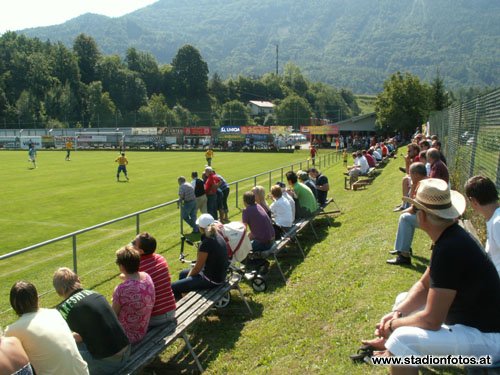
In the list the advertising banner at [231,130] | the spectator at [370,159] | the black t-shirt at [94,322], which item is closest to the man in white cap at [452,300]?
the black t-shirt at [94,322]

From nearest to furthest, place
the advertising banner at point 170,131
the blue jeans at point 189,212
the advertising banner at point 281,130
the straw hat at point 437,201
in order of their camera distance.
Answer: the straw hat at point 437,201 → the blue jeans at point 189,212 → the advertising banner at point 281,130 → the advertising banner at point 170,131

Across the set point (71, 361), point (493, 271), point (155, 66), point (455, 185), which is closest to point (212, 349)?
point (71, 361)

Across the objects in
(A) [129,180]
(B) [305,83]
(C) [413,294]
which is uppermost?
(B) [305,83]

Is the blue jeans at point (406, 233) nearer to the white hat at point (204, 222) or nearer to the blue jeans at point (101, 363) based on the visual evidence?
the white hat at point (204, 222)

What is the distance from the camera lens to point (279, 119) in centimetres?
12262

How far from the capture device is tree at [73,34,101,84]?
491 feet

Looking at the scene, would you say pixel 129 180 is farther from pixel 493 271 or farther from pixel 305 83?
pixel 305 83

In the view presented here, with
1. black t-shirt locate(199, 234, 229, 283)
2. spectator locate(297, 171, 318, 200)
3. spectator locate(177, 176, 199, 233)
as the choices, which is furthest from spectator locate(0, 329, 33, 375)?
spectator locate(177, 176, 199, 233)

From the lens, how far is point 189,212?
1419 centimetres

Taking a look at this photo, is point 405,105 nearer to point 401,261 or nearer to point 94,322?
point 401,261

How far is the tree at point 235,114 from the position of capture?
124688 millimetres

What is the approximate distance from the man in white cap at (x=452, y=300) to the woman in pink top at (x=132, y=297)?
8.91 ft

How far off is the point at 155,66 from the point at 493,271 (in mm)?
165851

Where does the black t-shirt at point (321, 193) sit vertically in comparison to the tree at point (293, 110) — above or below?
below
